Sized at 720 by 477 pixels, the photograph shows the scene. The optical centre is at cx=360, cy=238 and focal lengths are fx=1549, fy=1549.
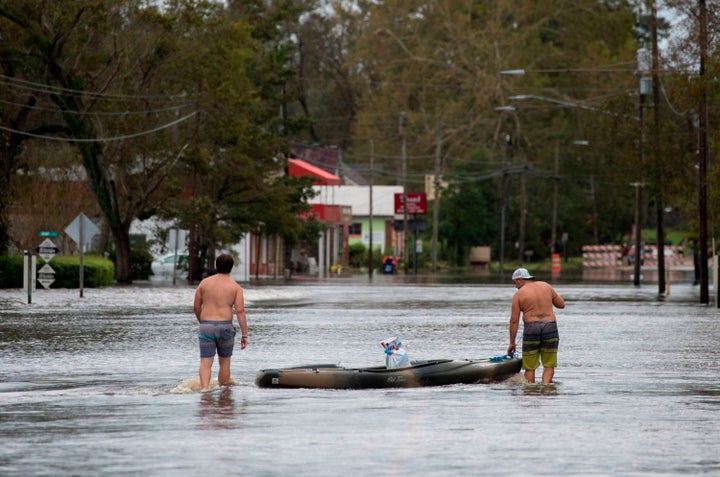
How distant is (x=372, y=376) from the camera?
18.2 meters

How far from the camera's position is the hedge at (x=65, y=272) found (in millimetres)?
51781

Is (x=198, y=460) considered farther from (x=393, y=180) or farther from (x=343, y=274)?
(x=393, y=180)

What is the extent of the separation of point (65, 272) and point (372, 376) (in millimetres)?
37236

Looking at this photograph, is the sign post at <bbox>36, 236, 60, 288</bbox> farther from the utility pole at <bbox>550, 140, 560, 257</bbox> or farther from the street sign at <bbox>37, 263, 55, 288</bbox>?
the utility pole at <bbox>550, 140, 560, 257</bbox>

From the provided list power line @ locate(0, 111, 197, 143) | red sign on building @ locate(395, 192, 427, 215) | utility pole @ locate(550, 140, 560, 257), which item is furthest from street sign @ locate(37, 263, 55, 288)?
utility pole @ locate(550, 140, 560, 257)

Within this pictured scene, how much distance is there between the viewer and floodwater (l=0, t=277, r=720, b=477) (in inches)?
475

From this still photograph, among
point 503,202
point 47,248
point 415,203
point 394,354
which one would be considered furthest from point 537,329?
point 415,203

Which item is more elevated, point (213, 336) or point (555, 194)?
point (555, 194)

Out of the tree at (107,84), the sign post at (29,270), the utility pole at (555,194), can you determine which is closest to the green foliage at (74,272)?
the tree at (107,84)

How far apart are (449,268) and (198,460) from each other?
9838cm

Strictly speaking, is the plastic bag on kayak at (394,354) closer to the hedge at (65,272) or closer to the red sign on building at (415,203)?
the hedge at (65,272)

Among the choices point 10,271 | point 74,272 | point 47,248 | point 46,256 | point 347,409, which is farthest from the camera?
point 74,272

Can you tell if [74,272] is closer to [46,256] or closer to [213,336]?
[46,256]

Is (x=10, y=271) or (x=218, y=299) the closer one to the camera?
(x=218, y=299)
